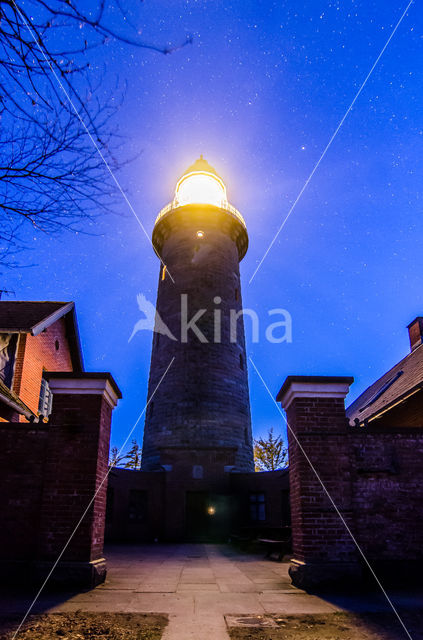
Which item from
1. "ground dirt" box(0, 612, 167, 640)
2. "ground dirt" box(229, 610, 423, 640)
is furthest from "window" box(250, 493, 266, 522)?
"ground dirt" box(0, 612, 167, 640)

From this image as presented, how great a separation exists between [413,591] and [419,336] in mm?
14279

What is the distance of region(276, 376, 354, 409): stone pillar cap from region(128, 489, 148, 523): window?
523 inches

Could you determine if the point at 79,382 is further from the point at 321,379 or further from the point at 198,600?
the point at 321,379

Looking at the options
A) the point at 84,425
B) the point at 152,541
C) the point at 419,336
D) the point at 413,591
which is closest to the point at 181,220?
the point at 419,336

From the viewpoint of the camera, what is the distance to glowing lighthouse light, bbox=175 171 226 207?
75.7ft

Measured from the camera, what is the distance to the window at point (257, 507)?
56.2 feet

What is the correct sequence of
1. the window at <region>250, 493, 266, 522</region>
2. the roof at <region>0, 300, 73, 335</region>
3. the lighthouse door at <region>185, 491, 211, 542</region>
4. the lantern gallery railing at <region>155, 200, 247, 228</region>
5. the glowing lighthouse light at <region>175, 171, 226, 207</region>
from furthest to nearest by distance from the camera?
1. the glowing lighthouse light at <region>175, 171, 226, 207</region>
2. the lantern gallery railing at <region>155, 200, 247, 228</region>
3. the window at <region>250, 493, 266, 522</region>
4. the lighthouse door at <region>185, 491, 211, 542</region>
5. the roof at <region>0, 300, 73, 335</region>

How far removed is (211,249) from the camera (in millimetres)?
21234

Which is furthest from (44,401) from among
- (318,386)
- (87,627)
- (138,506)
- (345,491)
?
(87,627)

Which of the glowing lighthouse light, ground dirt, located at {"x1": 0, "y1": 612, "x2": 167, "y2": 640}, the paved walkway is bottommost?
the paved walkway

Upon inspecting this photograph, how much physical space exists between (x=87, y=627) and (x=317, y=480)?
3595mm

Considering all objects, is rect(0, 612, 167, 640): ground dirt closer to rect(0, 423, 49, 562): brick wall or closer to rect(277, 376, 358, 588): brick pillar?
rect(0, 423, 49, 562): brick wall

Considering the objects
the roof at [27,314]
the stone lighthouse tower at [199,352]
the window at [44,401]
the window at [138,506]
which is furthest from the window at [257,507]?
the roof at [27,314]

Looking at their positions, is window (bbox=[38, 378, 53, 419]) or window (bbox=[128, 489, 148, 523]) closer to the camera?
window (bbox=[38, 378, 53, 419])
